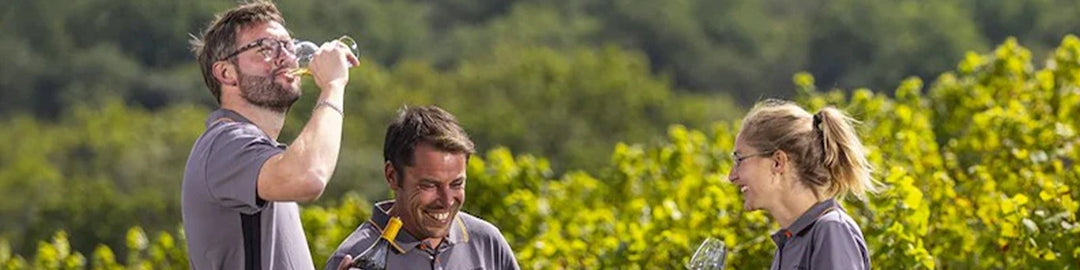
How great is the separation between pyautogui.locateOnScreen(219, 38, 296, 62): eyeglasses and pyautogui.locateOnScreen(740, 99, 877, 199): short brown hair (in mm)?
1116

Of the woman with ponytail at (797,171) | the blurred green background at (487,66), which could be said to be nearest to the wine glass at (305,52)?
the woman with ponytail at (797,171)

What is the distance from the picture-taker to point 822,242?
5430 mm

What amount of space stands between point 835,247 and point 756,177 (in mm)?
318

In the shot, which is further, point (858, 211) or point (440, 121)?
point (858, 211)

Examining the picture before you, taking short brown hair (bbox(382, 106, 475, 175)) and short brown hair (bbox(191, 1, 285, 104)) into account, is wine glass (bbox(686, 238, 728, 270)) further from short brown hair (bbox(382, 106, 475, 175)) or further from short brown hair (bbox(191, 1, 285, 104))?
short brown hair (bbox(191, 1, 285, 104))

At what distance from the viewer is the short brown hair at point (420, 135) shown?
18.1 feet

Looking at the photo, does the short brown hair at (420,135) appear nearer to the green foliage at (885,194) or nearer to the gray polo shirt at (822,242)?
the gray polo shirt at (822,242)

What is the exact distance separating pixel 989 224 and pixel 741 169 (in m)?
2.75

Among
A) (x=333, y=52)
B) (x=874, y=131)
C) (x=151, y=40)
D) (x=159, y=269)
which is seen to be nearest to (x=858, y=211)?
(x=874, y=131)

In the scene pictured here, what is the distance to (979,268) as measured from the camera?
310 inches

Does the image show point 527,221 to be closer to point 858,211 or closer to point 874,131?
point 874,131

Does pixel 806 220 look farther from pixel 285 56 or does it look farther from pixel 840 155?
pixel 285 56

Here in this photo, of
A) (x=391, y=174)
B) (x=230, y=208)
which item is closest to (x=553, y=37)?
(x=391, y=174)

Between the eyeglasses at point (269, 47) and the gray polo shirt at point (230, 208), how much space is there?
0.17 meters
